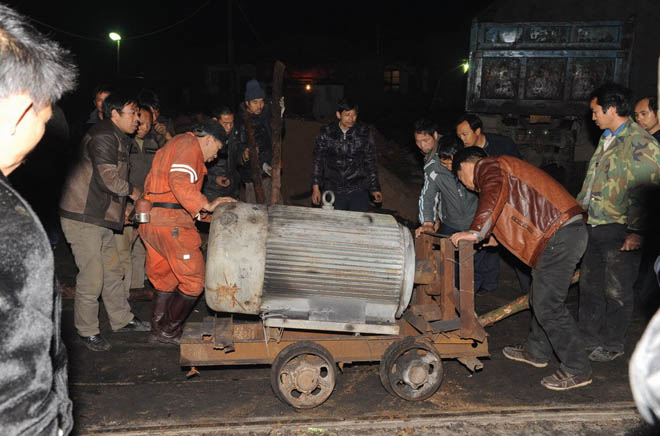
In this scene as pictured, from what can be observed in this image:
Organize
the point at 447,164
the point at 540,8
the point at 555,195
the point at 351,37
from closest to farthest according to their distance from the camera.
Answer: the point at 555,195 < the point at 447,164 < the point at 540,8 < the point at 351,37

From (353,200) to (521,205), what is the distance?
2.60 m

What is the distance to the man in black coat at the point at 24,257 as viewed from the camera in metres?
1.36

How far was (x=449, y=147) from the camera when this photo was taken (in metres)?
5.11

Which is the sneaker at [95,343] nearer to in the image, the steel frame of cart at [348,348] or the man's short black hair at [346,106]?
the steel frame of cart at [348,348]

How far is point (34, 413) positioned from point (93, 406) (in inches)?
111

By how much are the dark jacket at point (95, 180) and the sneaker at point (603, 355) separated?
451cm

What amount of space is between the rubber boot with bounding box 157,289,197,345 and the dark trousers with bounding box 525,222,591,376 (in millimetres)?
2960

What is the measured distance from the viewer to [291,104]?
36.0 metres

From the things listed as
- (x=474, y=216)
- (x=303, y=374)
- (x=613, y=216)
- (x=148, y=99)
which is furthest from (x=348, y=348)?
(x=148, y=99)

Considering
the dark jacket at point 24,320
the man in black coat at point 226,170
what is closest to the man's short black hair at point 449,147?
the man in black coat at point 226,170

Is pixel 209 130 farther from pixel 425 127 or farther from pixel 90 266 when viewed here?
pixel 425 127

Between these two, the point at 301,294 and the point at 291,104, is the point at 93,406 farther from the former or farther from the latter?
the point at 291,104

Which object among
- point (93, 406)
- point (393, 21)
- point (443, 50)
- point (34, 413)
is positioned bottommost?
point (93, 406)

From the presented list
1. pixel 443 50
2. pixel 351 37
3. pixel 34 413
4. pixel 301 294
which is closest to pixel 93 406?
pixel 301 294
